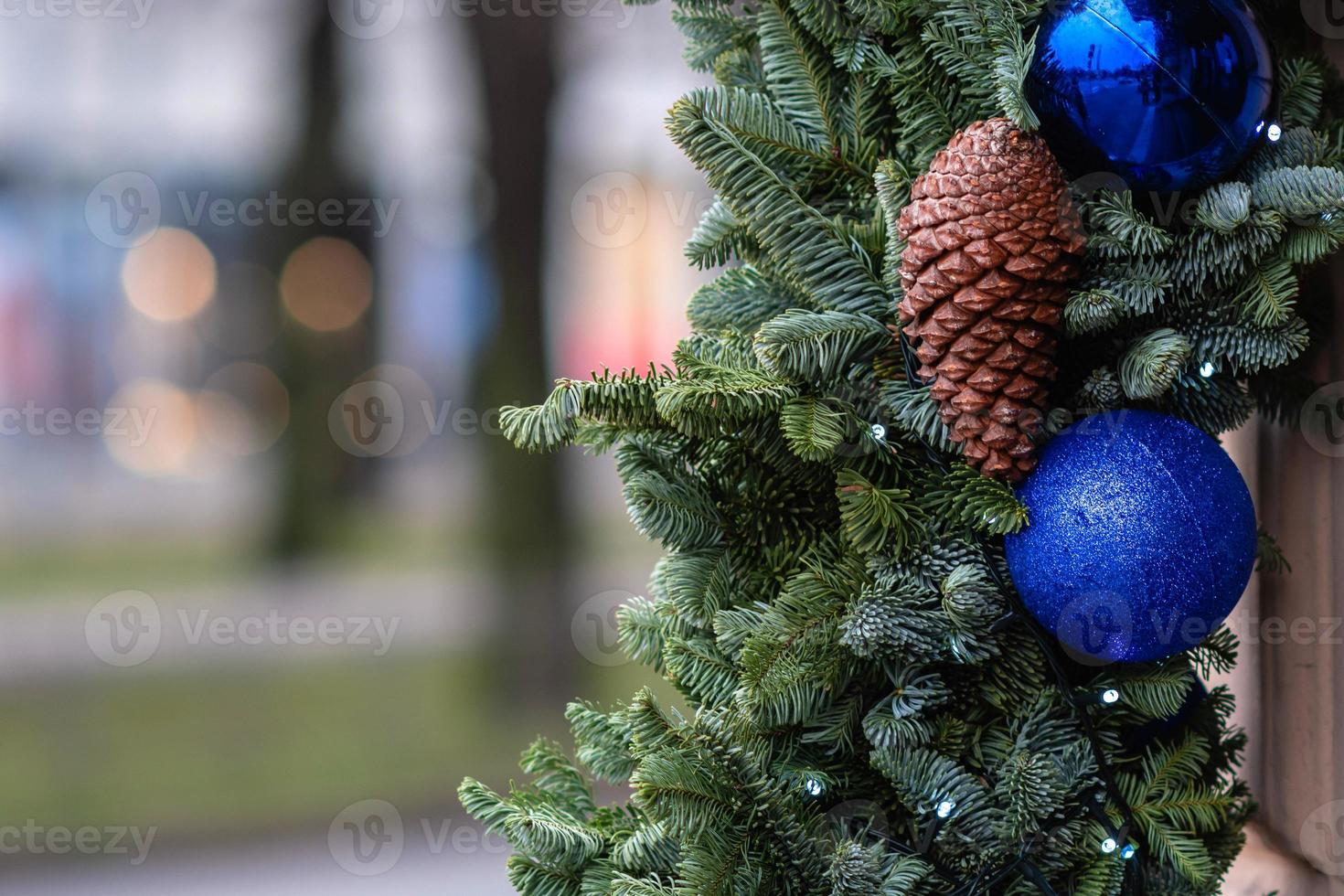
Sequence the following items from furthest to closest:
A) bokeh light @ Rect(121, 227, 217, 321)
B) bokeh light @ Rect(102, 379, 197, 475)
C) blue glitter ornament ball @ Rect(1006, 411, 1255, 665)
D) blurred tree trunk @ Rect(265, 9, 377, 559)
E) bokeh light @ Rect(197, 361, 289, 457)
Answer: bokeh light @ Rect(102, 379, 197, 475)
bokeh light @ Rect(121, 227, 217, 321)
bokeh light @ Rect(197, 361, 289, 457)
blurred tree trunk @ Rect(265, 9, 377, 559)
blue glitter ornament ball @ Rect(1006, 411, 1255, 665)

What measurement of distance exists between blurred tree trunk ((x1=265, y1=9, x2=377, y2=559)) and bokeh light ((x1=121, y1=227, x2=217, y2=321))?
849mm

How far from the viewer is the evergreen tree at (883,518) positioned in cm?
56

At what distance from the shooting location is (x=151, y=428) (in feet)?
15.0

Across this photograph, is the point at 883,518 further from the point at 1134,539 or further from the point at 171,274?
the point at 171,274

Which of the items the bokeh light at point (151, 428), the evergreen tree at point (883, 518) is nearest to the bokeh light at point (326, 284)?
the bokeh light at point (151, 428)

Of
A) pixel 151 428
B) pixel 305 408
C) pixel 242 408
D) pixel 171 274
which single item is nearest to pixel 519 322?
pixel 305 408

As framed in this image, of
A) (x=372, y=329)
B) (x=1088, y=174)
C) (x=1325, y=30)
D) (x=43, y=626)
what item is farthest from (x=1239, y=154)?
(x=43, y=626)

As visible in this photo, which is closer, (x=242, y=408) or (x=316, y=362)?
(x=316, y=362)

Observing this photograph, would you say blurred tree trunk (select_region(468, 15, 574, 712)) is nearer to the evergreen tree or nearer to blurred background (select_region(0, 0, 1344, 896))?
blurred background (select_region(0, 0, 1344, 896))

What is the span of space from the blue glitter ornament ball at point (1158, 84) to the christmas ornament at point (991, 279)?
0.03m

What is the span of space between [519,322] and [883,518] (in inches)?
85.4

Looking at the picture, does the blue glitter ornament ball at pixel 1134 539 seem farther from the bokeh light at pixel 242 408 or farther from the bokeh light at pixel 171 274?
the bokeh light at pixel 171 274

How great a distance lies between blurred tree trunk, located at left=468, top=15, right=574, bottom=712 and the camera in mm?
2654

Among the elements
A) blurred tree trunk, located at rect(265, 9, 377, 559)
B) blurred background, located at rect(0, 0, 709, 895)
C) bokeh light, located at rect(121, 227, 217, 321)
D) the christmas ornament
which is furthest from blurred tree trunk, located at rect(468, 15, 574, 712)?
the christmas ornament
